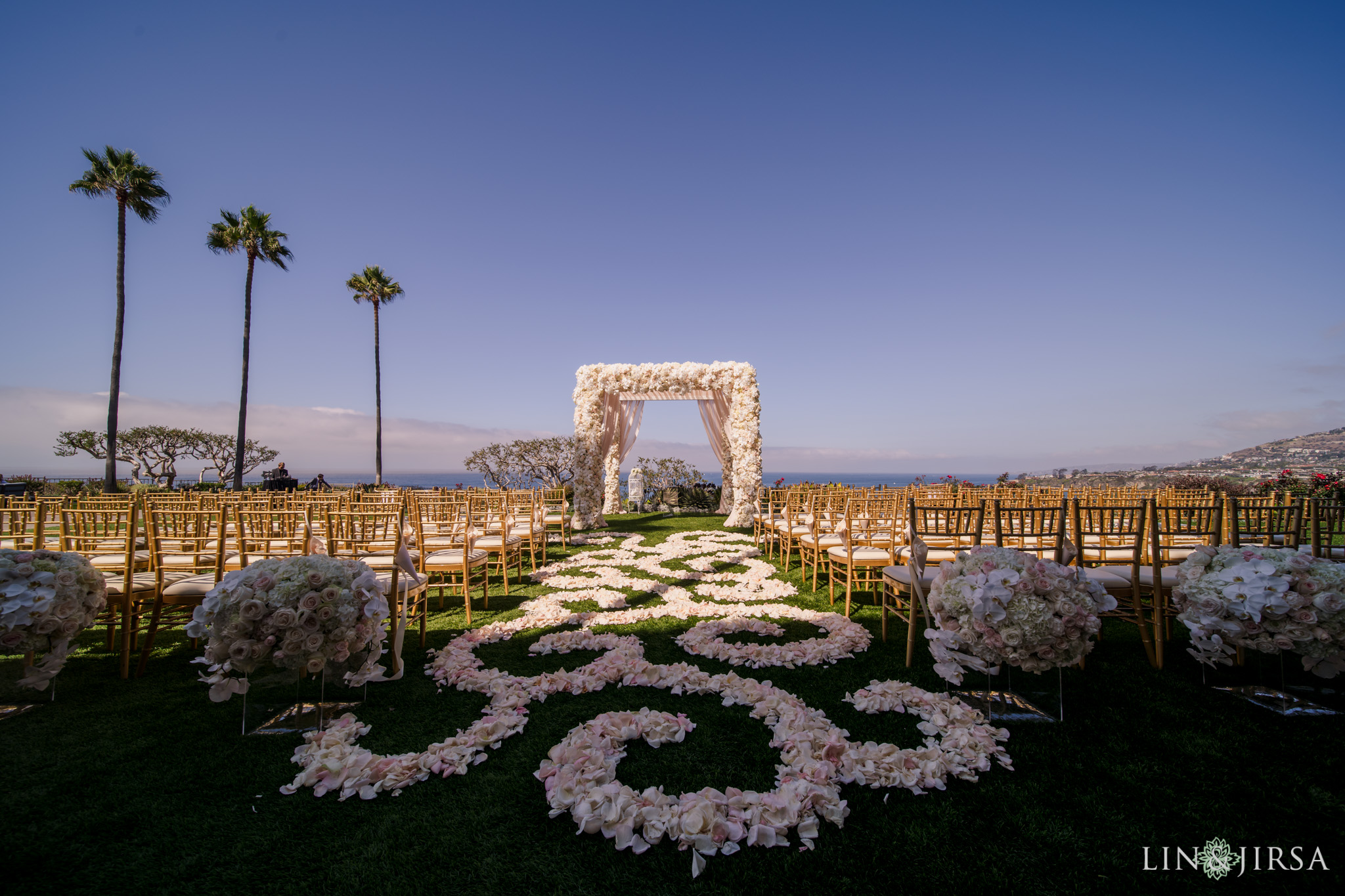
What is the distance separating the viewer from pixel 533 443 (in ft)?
52.3

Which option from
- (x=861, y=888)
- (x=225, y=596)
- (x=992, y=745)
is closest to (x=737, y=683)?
(x=992, y=745)

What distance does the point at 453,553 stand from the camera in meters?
4.36

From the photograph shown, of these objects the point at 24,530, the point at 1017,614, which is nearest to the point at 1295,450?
the point at 1017,614

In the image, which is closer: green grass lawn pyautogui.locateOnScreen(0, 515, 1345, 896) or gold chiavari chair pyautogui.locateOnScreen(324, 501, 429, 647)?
green grass lawn pyautogui.locateOnScreen(0, 515, 1345, 896)

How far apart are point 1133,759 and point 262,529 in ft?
14.7

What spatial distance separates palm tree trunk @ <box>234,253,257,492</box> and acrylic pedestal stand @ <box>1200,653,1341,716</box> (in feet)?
60.6

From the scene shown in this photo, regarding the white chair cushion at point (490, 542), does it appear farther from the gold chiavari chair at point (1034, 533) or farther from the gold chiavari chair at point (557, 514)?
the gold chiavari chair at point (1034, 533)

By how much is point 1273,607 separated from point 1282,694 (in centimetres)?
63

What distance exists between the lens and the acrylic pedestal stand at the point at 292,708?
239 cm

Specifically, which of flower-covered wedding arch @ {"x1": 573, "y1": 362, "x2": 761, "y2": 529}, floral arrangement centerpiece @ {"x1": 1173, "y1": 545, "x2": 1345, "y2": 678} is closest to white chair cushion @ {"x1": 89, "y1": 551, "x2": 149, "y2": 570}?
floral arrangement centerpiece @ {"x1": 1173, "y1": 545, "x2": 1345, "y2": 678}

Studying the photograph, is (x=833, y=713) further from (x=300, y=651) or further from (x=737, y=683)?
(x=300, y=651)

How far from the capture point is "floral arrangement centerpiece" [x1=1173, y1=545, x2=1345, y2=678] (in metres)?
2.26

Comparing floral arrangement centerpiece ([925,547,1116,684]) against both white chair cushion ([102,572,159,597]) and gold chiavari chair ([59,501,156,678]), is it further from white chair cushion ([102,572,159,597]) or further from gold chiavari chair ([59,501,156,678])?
white chair cushion ([102,572,159,597])

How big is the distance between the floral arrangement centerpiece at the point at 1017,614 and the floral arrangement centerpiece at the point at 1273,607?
58 centimetres
